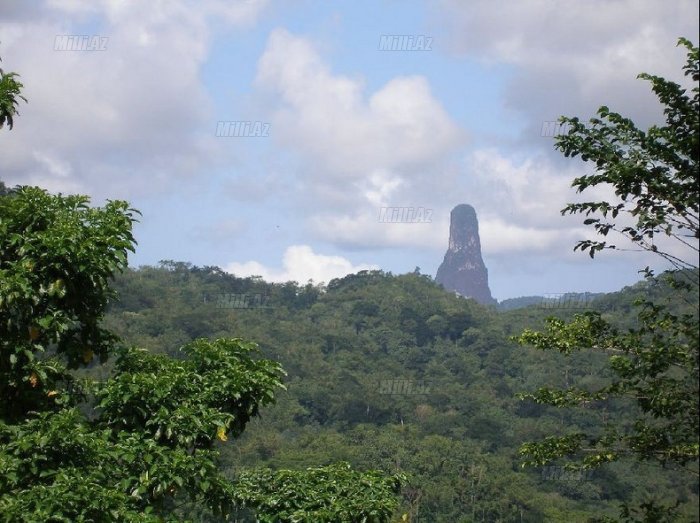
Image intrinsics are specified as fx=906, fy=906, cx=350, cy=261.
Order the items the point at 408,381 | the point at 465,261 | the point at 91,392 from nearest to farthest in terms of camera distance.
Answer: the point at 91,392 < the point at 408,381 < the point at 465,261

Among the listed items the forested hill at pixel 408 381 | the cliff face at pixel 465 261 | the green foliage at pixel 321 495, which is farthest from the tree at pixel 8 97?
the cliff face at pixel 465 261

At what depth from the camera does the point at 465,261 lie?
148 metres

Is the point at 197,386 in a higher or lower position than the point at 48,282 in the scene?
lower

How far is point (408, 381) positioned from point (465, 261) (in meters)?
89.9

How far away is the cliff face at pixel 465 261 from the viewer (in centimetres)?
14462

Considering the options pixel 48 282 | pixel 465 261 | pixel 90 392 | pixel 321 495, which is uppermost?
pixel 465 261

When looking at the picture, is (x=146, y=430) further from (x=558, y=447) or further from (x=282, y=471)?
(x=558, y=447)

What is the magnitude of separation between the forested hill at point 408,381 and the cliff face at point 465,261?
64.2 metres

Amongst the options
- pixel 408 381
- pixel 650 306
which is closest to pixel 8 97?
pixel 650 306

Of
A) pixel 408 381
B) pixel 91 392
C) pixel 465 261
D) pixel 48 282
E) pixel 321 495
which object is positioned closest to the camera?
pixel 48 282

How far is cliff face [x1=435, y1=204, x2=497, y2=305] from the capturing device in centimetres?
14462

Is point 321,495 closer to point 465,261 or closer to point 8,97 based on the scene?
point 8,97

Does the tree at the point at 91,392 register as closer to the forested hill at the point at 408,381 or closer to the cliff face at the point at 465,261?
the forested hill at the point at 408,381

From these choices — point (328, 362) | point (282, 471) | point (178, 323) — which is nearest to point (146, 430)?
point (282, 471)
